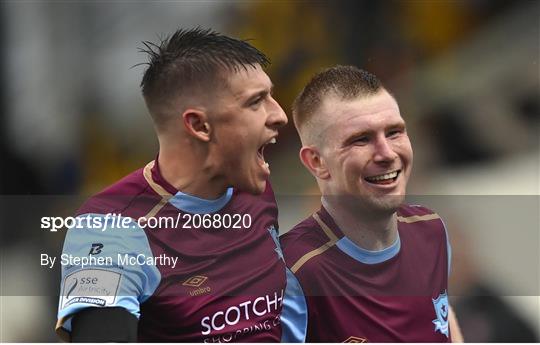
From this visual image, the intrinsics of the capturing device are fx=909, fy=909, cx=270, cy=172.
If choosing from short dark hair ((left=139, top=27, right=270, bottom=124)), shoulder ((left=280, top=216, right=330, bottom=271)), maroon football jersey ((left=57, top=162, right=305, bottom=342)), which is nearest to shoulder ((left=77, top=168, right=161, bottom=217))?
maroon football jersey ((left=57, top=162, right=305, bottom=342))

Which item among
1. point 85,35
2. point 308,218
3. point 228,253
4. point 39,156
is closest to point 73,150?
point 39,156

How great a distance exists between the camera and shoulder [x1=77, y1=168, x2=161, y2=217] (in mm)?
3045

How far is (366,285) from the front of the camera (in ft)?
10.3

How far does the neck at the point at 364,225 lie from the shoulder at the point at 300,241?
3.1 inches

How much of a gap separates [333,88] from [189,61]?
19.6 inches

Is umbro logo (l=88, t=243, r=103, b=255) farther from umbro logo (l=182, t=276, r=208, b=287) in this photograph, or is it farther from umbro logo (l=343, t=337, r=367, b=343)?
umbro logo (l=343, t=337, r=367, b=343)

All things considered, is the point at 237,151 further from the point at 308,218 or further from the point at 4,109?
the point at 4,109

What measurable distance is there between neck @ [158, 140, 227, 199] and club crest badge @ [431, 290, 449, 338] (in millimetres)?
850

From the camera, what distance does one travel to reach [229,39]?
303 centimetres

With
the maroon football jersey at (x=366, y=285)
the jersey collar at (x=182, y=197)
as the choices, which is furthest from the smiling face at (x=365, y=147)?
the jersey collar at (x=182, y=197)

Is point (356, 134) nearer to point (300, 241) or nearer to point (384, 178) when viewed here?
point (384, 178)

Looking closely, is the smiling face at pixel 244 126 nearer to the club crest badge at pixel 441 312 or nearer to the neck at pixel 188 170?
the neck at pixel 188 170

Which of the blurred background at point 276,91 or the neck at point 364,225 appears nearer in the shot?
the blurred background at point 276,91
